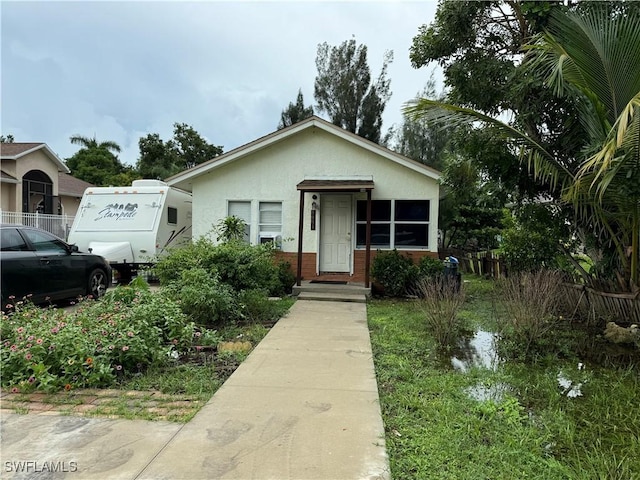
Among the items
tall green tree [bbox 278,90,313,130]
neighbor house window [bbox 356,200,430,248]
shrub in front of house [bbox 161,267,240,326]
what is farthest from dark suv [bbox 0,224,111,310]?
tall green tree [bbox 278,90,313,130]

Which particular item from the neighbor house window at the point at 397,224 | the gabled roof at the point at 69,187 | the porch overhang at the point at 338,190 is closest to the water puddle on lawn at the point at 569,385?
the porch overhang at the point at 338,190

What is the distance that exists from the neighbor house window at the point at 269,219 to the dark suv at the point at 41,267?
4.45 metres

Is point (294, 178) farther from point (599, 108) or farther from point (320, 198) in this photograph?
point (599, 108)

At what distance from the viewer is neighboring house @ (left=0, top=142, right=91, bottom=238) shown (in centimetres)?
1809

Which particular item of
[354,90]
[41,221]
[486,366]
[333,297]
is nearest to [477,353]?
[486,366]

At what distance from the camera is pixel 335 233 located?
37.8 ft

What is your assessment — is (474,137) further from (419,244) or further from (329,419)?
(329,419)

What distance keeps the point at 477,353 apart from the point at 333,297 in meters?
4.41

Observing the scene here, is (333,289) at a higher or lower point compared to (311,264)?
lower

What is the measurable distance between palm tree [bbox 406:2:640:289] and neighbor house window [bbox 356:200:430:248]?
4.20 m

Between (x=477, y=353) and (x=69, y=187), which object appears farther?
(x=69, y=187)

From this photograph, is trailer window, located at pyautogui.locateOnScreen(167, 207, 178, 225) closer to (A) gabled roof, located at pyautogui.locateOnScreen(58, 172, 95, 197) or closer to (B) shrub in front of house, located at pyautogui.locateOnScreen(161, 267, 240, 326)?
(B) shrub in front of house, located at pyautogui.locateOnScreen(161, 267, 240, 326)

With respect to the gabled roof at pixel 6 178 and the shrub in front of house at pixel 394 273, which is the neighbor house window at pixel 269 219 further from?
the gabled roof at pixel 6 178

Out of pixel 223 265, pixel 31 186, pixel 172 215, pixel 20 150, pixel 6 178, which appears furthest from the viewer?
pixel 31 186
